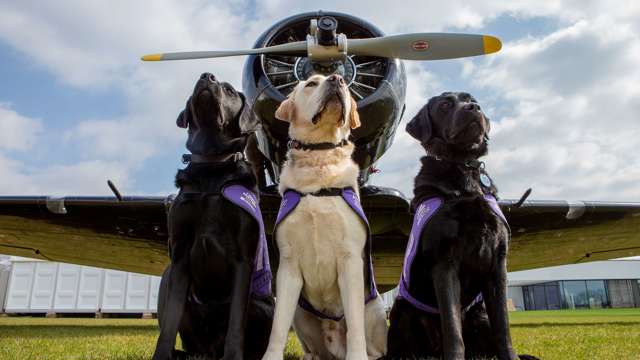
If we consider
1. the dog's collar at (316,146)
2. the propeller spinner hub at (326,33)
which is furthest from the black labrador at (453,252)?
the propeller spinner hub at (326,33)

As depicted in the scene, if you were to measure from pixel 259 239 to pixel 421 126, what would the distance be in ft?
4.33

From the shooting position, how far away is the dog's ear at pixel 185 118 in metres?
3.11

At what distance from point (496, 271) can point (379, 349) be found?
2.77 feet

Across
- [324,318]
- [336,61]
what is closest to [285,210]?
[324,318]

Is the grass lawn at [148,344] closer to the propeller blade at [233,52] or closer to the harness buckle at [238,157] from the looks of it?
the harness buckle at [238,157]

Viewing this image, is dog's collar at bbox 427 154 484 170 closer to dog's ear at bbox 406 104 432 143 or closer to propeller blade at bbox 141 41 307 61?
dog's ear at bbox 406 104 432 143

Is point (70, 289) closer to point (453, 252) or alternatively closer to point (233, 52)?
point (233, 52)

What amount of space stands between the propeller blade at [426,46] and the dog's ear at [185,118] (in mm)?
2839

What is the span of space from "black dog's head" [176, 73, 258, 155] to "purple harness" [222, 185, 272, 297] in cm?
36

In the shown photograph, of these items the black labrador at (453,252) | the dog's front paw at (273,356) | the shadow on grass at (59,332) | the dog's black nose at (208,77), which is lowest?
the shadow on grass at (59,332)

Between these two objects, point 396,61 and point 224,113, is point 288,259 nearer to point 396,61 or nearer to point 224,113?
point 224,113

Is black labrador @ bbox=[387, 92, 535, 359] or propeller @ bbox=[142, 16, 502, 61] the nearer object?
black labrador @ bbox=[387, 92, 535, 359]

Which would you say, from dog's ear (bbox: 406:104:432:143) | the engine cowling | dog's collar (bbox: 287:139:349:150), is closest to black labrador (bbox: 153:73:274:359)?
dog's collar (bbox: 287:139:349:150)

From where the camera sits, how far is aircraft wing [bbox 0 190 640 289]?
257 inches
